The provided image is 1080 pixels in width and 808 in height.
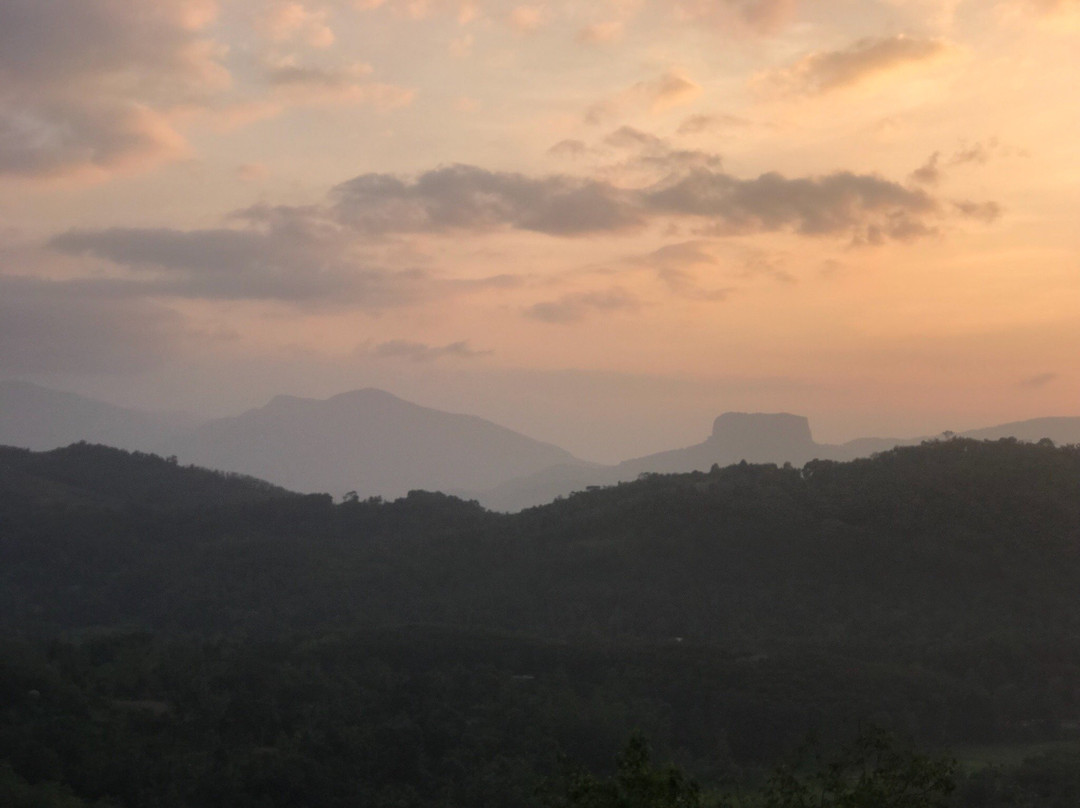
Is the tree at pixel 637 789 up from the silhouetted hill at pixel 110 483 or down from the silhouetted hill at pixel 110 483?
down

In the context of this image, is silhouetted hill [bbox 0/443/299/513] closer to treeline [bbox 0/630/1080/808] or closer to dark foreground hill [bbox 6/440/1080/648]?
dark foreground hill [bbox 6/440/1080/648]

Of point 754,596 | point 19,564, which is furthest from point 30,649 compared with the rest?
point 754,596

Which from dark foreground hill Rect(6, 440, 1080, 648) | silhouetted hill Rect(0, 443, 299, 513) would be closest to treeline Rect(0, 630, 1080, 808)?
dark foreground hill Rect(6, 440, 1080, 648)

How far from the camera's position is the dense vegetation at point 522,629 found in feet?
A: 107

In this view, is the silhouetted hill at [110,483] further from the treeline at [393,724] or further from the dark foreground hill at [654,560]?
the treeline at [393,724]

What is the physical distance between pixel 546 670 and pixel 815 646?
1384cm

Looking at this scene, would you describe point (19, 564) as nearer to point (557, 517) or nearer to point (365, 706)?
point (557, 517)

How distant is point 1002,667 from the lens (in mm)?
45656

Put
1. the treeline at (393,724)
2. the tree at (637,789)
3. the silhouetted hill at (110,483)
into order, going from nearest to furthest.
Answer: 1. the tree at (637,789)
2. the treeline at (393,724)
3. the silhouetted hill at (110,483)

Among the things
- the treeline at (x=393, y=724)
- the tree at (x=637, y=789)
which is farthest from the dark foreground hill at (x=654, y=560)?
the tree at (x=637, y=789)

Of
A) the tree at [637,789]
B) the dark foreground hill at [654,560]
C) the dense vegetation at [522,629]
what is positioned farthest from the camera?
the dark foreground hill at [654,560]

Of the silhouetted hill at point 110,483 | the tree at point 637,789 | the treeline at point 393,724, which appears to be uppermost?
the silhouetted hill at point 110,483

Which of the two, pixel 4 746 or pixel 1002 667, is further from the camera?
pixel 1002 667

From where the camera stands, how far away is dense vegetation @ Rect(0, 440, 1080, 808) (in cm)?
3272
